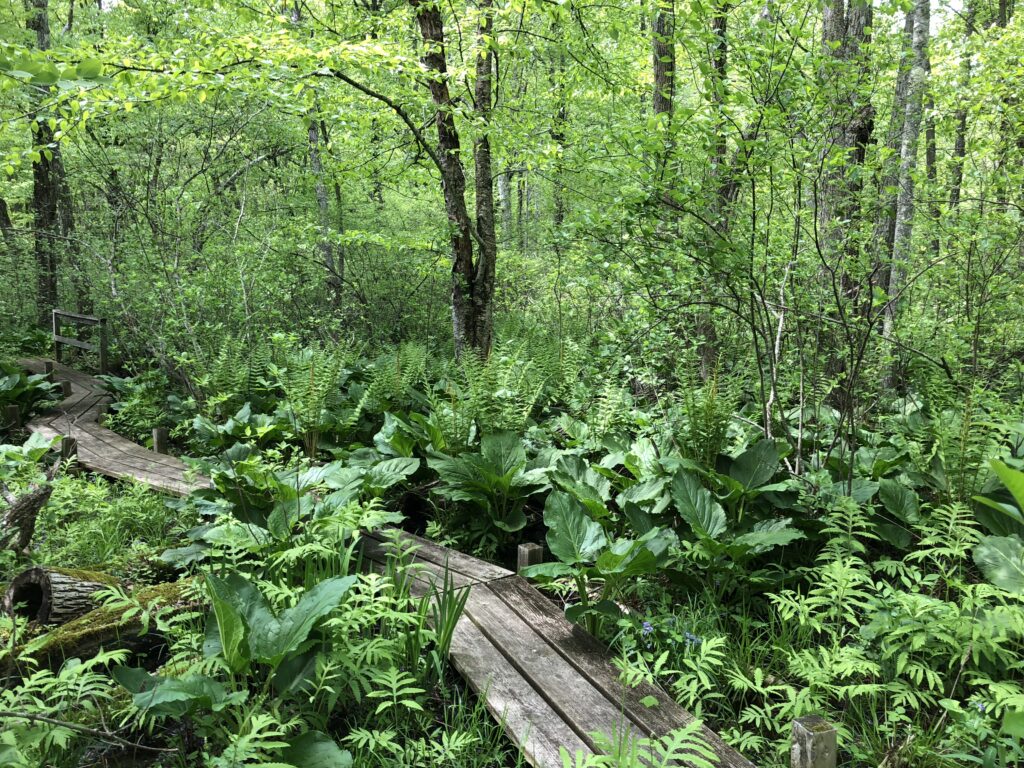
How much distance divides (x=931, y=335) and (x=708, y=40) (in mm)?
4219

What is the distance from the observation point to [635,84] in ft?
25.4

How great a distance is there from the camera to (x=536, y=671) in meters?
2.75

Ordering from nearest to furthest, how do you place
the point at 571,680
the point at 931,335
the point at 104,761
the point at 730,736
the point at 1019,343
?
the point at 104,761 → the point at 730,736 → the point at 571,680 → the point at 1019,343 → the point at 931,335

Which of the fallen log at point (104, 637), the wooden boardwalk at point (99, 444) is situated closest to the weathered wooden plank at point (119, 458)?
the wooden boardwalk at point (99, 444)

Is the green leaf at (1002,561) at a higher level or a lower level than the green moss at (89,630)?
higher

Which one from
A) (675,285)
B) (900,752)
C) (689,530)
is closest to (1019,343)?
(675,285)

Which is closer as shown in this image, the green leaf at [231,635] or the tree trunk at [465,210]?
the green leaf at [231,635]

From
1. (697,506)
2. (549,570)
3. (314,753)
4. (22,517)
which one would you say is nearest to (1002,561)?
(697,506)

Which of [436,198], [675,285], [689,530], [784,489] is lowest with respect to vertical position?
[689,530]

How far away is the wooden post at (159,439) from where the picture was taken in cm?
667

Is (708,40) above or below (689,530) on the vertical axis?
above

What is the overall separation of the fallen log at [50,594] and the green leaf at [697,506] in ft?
9.27

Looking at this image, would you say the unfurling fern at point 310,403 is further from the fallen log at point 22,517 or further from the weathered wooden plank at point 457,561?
the fallen log at point 22,517

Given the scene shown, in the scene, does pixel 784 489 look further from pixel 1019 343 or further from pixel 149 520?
pixel 149 520
